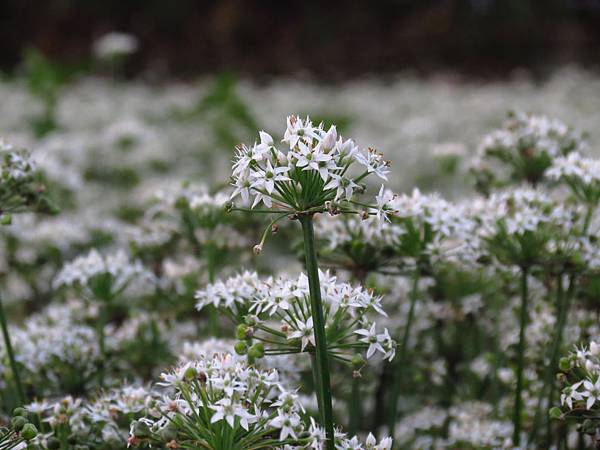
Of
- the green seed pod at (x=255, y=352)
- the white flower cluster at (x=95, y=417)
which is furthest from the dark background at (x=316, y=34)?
the green seed pod at (x=255, y=352)

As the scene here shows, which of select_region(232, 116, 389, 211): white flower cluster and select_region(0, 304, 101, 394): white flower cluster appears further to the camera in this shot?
select_region(0, 304, 101, 394): white flower cluster

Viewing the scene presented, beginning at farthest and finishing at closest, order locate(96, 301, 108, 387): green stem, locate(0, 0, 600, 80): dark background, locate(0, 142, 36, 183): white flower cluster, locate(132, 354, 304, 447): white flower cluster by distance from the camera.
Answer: locate(0, 0, 600, 80): dark background → locate(96, 301, 108, 387): green stem → locate(0, 142, 36, 183): white flower cluster → locate(132, 354, 304, 447): white flower cluster

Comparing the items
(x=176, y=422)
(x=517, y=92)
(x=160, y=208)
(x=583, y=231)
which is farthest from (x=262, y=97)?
(x=176, y=422)

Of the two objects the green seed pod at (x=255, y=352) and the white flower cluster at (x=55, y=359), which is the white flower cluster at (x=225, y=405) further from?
the white flower cluster at (x=55, y=359)

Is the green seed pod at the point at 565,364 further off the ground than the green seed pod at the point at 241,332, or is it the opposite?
the green seed pod at the point at 241,332

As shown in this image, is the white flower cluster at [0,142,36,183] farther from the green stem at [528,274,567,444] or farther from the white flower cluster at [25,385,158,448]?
the green stem at [528,274,567,444]

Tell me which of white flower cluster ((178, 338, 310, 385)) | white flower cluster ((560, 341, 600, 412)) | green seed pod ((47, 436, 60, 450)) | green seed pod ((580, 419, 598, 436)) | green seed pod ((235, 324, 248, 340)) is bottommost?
green seed pod ((580, 419, 598, 436))

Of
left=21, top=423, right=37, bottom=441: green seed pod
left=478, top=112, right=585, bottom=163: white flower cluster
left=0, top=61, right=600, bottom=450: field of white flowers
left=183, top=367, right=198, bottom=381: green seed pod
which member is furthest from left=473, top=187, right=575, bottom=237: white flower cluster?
left=21, top=423, right=37, bottom=441: green seed pod
